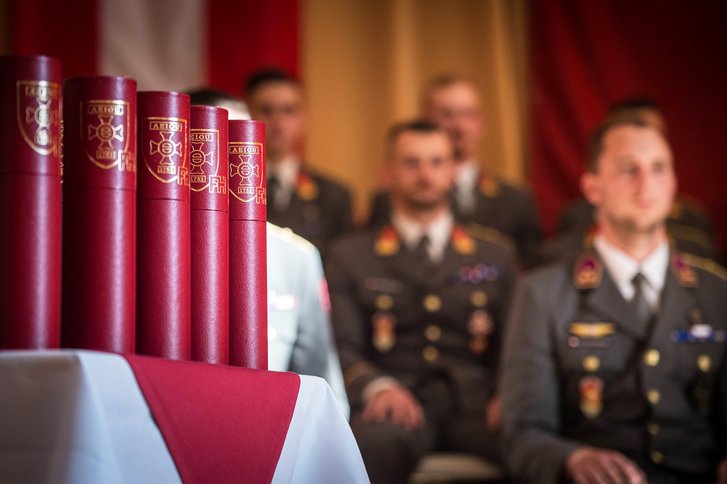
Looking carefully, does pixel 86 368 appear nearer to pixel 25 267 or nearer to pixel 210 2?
pixel 25 267

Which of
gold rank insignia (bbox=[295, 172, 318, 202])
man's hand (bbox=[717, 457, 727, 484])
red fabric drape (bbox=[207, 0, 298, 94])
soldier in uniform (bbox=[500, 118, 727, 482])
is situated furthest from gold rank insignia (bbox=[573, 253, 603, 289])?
red fabric drape (bbox=[207, 0, 298, 94])

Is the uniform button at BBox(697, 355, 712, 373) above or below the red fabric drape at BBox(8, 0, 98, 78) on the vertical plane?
below

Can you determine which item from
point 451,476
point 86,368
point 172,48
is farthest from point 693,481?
point 172,48

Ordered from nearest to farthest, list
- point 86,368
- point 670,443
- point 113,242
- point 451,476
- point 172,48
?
1. point 86,368
2. point 113,242
3. point 670,443
4. point 451,476
5. point 172,48

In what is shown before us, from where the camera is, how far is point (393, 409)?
3.32m

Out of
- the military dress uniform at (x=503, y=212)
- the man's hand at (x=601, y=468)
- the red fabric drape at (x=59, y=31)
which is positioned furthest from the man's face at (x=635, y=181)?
the red fabric drape at (x=59, y=31)

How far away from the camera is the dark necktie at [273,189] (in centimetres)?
431

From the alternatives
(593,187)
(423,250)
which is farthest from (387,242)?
(593,187)

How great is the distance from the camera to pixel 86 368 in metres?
0.81

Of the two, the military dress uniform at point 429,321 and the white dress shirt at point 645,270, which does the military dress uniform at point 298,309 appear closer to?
the white dress shirt at point 645,270

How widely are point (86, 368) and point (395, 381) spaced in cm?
272

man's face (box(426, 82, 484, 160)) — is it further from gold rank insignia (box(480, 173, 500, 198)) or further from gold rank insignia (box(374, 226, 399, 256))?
gold rank insignia (box(374, 226, 399, 256))

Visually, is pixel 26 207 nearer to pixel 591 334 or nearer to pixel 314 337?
pixel 314 337

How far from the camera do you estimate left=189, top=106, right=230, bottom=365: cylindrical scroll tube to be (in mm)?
1029
